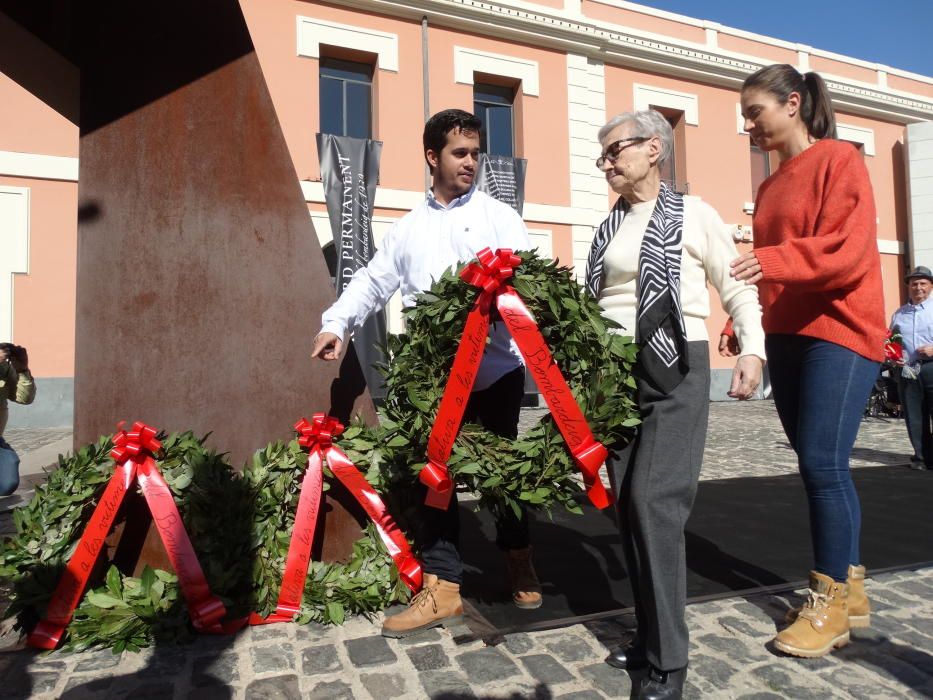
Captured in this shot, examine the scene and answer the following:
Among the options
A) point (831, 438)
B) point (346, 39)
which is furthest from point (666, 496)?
point (346, 39)

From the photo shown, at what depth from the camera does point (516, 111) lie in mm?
13156

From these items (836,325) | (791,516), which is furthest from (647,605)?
(791,516)

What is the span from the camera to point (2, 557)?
2.43 meters

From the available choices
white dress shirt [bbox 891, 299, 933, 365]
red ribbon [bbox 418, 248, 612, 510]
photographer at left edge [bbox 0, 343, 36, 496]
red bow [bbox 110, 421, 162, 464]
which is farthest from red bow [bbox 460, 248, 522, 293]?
white dress shirt [bbox 891, 299, 933, 365]

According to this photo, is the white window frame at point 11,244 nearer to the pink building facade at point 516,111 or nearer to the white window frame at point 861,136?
the pink building facade at point 516,111

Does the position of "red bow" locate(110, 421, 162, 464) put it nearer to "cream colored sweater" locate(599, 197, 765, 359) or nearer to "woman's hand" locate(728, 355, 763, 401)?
"cream colored sweater" locate(599, 197, 765, 359)

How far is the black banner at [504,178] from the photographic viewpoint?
11430 millimetres

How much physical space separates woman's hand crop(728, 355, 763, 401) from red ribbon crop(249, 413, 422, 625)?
1.49m

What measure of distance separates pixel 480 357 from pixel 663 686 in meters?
1.10

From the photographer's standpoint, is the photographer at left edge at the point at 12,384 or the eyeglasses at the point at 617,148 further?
the photographer at left edge at the point at 12,384

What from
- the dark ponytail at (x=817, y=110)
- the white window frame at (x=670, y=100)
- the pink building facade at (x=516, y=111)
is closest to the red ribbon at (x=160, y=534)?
the dark ponytail at (x=817, y=110)

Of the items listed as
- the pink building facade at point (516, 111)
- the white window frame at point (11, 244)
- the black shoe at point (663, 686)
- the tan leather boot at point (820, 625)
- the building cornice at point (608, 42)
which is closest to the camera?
the black shoe at point (663, 686)

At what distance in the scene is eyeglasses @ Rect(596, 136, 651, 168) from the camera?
206 cm

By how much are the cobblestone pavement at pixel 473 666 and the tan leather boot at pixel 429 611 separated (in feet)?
0.14
